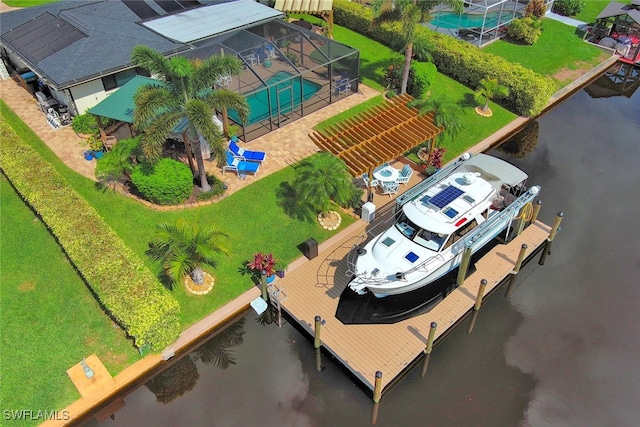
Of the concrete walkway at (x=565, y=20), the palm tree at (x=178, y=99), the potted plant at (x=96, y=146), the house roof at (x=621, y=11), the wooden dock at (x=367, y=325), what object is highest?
the palm tree at (x=178, y=99)

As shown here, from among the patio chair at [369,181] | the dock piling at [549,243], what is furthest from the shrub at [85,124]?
the dock piling at [549,243]

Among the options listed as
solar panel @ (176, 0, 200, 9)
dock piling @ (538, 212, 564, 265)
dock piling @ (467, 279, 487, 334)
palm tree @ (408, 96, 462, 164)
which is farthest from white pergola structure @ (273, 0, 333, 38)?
dock piling @ (467, 279, 487, 334)

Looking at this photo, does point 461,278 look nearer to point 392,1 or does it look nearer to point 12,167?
point 392,1

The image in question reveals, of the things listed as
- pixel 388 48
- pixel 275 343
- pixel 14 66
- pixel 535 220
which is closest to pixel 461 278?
pixel 535 220

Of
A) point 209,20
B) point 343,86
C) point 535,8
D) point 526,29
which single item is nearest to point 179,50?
point 209,20

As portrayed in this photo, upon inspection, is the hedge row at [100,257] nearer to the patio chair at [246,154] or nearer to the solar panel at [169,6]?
the patio chair at [246,154]

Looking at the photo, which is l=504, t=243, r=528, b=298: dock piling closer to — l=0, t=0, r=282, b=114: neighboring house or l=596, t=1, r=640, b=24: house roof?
l=0, t=0, r=282, b=114: neighboring house

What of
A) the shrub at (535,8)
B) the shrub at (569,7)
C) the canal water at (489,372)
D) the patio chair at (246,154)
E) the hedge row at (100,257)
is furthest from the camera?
the shrub at (569,7)
